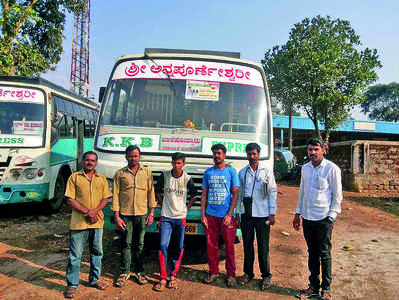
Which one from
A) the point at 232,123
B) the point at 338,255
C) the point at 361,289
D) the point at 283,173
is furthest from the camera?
the point at 283,173

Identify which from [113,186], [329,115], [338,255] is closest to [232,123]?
[113,186]

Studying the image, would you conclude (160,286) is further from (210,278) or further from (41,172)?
(41,172)

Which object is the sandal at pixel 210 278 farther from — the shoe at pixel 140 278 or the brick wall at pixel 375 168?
the brick wall at pixel 375 168

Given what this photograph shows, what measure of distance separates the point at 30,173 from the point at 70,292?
3.84 m

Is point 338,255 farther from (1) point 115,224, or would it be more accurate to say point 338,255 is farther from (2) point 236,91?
(1) point 115,224

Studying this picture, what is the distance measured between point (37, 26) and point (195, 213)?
12.5 m

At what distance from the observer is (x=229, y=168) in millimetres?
3945

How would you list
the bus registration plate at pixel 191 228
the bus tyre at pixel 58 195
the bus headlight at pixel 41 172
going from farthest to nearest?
the bus tyre at pixel 58 195 < the bus headlight at pixel 41 172 < the bus registration plate at pixel 191 228

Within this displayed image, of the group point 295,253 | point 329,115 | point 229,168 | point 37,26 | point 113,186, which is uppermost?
point 37,26

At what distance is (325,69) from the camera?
49.4 ft

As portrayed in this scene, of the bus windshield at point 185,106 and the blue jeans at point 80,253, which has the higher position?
the bus windshield at point 185,106

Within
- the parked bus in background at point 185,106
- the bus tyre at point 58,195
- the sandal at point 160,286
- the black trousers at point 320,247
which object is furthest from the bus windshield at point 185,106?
the bus tyre at point 58,195

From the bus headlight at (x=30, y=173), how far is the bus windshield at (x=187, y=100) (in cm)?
287

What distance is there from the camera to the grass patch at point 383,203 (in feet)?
31.8
